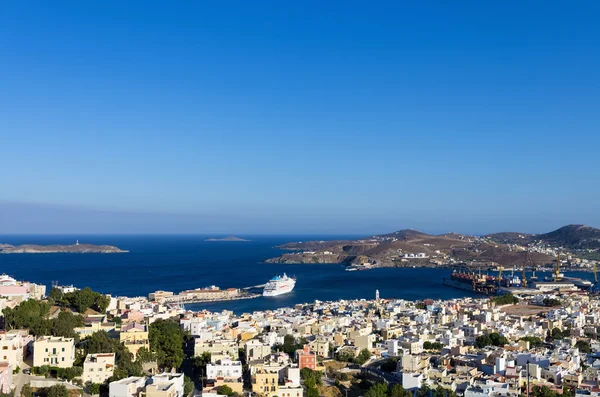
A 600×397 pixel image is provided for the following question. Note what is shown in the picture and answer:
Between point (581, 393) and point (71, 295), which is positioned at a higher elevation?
point (71, 295)

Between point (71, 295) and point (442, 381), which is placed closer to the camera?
point (442, 381)

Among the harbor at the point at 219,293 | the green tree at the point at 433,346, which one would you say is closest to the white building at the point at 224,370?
the green tree at the point at 433,346

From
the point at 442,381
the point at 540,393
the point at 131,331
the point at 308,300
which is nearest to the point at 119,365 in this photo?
the point at 131,331

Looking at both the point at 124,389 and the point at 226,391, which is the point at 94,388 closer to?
the point at 124,389

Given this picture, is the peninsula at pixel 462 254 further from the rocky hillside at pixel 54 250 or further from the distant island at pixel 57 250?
the rocky hillside at pixel 54 250

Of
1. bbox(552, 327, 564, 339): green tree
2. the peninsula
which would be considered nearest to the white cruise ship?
the peninsula

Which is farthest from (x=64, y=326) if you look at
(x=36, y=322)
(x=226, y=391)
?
(x=226, y=391)

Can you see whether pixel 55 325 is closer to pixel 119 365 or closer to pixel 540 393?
pixel 119 365

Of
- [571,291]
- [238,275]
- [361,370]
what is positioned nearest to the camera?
[361,370]
